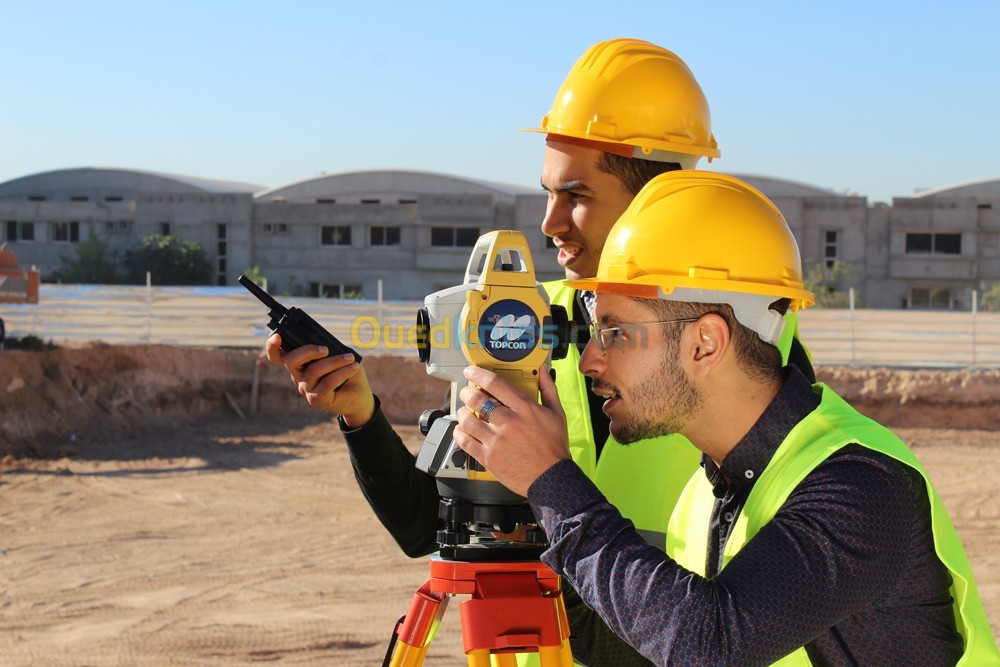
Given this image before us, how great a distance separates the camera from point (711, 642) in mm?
1301

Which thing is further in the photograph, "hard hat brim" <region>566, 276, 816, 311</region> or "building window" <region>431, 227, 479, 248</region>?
"building window" <region>431, 227, 479, 248</region>

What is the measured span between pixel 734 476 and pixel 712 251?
0.35m

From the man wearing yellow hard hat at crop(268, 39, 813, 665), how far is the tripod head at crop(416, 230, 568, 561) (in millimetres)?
300

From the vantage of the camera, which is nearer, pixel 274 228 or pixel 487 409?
pixel 487 409

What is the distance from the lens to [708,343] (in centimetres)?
154

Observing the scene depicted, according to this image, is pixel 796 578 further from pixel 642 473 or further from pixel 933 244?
pixel 933 244

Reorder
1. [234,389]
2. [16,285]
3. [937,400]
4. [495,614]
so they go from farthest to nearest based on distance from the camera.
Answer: [16,285] < [234,389] < [937,400] < [495,614]

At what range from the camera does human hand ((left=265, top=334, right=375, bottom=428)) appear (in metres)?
1.91

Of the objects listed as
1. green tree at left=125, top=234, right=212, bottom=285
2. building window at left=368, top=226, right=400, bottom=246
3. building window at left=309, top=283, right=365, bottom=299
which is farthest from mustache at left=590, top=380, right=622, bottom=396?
building window at left=368, top=226, right=400, bottom=246

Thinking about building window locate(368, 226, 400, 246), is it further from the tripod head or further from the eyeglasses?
the eyeglasses

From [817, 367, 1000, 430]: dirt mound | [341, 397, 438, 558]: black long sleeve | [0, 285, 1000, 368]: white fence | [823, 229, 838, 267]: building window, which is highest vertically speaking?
[823, 229, 838, 267]: building window

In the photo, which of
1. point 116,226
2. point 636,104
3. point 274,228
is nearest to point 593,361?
point 636,104

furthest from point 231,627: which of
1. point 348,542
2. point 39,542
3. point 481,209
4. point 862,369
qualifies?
point 481,209

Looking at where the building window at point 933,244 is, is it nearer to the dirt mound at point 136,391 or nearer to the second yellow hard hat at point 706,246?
the dirt mound at point 136,391
